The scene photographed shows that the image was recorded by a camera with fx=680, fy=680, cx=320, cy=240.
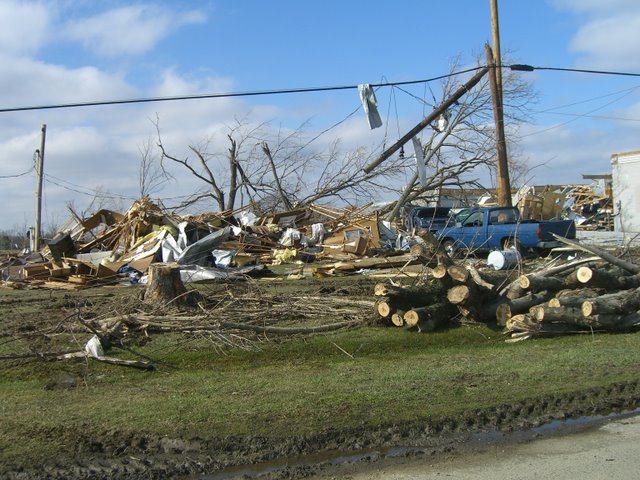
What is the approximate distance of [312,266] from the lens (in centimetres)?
2020

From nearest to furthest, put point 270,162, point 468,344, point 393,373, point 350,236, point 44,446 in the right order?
point 44,446, point 393,373, point 468,344, point 350,236, point 270,162

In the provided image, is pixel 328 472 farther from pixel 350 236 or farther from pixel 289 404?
pixel 350 236

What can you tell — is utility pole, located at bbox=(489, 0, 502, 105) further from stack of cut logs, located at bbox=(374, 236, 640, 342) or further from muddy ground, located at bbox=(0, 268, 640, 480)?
muddy ground, located at bbox=(0, 268, 640, 480)

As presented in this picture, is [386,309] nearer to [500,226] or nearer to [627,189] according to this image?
[500,226]

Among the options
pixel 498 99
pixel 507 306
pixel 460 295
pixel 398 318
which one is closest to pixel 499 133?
pixel 498 99

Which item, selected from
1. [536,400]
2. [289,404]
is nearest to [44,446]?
[289,404]

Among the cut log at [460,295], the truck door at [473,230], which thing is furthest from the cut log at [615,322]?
the truck door at [473,230]

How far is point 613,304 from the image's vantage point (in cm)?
1020

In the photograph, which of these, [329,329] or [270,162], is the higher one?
[270,162]

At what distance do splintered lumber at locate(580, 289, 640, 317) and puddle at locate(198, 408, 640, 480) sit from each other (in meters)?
3.55

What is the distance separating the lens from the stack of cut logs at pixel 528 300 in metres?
10.1

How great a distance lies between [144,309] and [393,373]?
4.53 meters

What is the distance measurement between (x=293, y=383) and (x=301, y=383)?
9 cm

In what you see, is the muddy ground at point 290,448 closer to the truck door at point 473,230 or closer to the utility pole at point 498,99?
the utility pole at point 498,99
